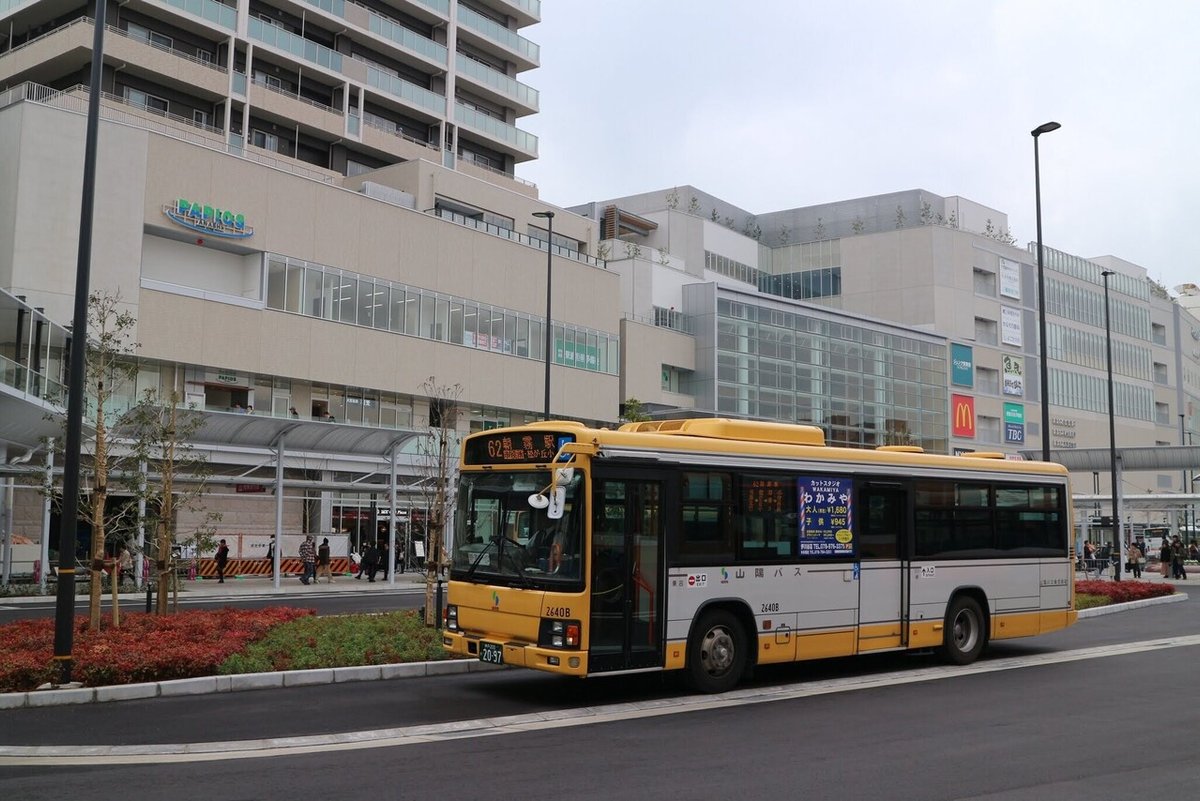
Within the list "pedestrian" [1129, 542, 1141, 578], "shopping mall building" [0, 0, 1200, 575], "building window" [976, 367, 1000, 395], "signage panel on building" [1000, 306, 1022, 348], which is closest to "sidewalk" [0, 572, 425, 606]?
"shopping mall building" [0, 0, 1200, 575]

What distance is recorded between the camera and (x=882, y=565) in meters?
14.3

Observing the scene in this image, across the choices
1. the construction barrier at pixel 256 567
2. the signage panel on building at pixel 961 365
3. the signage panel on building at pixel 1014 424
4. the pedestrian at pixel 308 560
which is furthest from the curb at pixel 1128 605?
the signage panel on building at pixel 1014 424

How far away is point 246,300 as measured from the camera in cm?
4403

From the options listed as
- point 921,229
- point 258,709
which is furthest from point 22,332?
point 921,229

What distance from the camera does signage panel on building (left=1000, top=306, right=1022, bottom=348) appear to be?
86.9 m

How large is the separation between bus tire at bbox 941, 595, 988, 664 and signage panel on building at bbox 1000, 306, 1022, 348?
7607cm

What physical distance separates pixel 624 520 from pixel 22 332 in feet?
73.8

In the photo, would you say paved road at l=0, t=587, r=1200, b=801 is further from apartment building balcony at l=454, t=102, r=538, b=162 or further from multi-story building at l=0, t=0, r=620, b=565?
apartment building balcony at l=454, t=102, r=538, b=162

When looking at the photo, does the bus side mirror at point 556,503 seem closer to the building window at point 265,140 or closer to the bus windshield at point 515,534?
the bus windshield at point 515,534

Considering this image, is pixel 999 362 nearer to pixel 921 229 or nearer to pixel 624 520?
pixel 921 229

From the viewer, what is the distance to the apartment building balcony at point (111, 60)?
45950 mm

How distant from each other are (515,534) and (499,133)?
56287mm

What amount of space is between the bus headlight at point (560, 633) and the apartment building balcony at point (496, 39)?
56.8m

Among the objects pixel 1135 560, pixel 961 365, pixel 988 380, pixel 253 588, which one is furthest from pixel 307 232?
pixel 988 380
